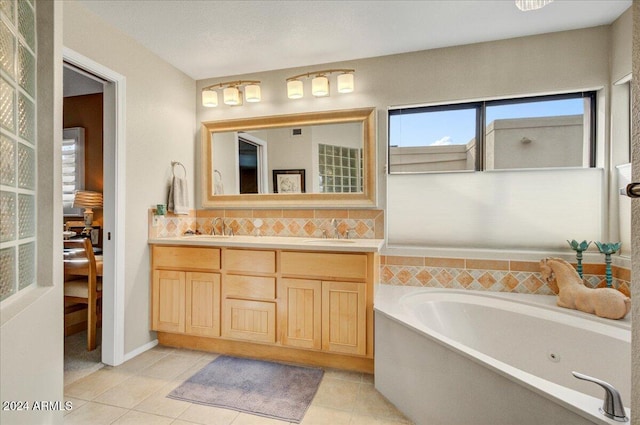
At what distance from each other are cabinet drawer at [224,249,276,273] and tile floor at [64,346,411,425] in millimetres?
753

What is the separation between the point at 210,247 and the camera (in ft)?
8.04

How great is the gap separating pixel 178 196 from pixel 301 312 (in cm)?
147

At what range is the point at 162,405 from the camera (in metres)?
1.80

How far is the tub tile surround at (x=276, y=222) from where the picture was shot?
2666 millimetres

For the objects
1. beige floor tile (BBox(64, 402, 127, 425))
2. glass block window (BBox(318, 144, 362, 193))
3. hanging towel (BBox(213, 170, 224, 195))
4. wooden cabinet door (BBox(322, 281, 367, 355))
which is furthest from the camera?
hanging towel (BBox(213, 170, 224, 195))

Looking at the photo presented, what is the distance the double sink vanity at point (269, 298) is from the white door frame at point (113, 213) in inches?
12.3

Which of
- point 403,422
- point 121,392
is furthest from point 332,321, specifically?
point 121,392

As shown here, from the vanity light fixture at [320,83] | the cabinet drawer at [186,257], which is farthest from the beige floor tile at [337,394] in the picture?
the vanity light fixture at [320,83]

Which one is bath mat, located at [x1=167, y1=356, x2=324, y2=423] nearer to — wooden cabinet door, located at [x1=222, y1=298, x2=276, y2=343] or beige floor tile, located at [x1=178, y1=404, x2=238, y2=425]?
beige floor tile, located at [x1=178, y1=404, x2=238, y2=425]

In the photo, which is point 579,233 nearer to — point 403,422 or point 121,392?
point 403,422

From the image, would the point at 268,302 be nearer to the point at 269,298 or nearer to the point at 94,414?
the point at 269,298

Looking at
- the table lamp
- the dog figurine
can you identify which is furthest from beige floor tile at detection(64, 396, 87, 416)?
the dog figurine

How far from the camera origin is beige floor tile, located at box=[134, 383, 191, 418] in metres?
1.74

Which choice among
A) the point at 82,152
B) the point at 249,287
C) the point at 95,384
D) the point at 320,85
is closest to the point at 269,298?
the point at 249,287
